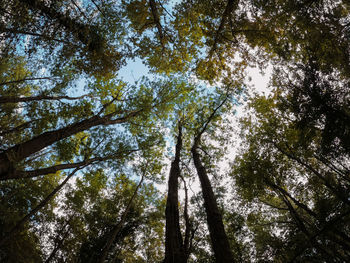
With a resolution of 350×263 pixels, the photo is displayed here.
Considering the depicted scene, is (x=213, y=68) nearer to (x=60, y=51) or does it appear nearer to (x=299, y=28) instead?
(x=299, y=28)

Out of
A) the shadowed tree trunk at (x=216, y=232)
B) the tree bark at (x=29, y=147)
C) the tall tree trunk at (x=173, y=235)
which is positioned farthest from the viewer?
the tree bark at (x=29, y=147)

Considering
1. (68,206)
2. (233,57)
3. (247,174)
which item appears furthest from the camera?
(68,206)

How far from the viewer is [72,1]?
4.58 meters

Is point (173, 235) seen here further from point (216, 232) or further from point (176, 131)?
point (176, 131)

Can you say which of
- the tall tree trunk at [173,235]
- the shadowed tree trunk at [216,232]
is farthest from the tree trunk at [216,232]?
the tall tree trunk at [173,235]

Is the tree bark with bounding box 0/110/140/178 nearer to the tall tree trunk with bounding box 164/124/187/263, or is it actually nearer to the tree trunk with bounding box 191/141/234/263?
the tall tree trunk with bounding box 164/124/187/263

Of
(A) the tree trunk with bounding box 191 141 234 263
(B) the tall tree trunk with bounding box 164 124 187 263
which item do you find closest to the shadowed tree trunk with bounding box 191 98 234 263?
(A) the tree trunk with bounding box 191 141 234 263

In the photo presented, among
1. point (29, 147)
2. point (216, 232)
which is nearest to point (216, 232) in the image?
point (216, 232)

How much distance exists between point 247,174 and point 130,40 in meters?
10.4

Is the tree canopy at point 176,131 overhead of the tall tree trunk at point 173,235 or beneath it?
overhead

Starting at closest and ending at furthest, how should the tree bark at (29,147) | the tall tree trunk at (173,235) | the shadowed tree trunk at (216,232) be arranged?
the shadowed tree trunk at (216,232) < the tall tree trunk at (173,235) < the tree bark at (29,147)

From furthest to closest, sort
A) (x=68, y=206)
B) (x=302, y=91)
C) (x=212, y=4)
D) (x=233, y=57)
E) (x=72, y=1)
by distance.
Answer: (x=68, y=206) < (x=233, y=57) < (x=302, y=91) < (x=212, y=4) < (x=72, y=1)

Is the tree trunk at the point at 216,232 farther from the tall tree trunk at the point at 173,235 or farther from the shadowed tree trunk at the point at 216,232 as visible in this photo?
the tall tree trunk at the point at 173,235

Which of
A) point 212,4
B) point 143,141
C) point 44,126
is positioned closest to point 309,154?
point 212,4
